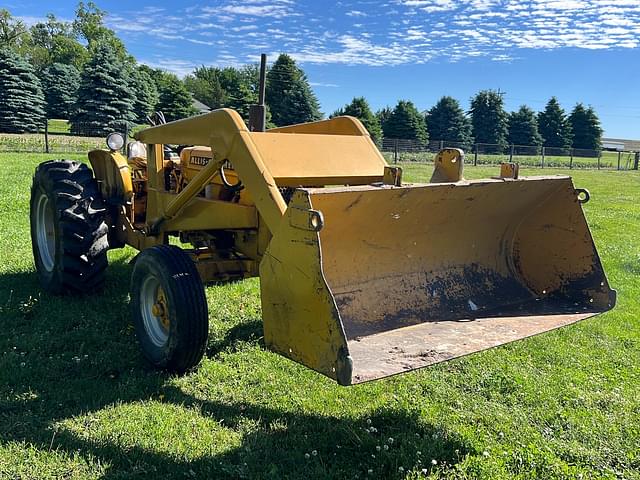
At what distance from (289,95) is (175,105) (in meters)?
7.33

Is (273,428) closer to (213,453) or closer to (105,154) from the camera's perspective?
(213,453)

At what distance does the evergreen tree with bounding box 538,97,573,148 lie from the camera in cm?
5516

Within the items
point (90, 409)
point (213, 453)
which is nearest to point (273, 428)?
point (213, 453)

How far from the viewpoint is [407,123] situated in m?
43.0

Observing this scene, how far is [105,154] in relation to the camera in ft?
19.2

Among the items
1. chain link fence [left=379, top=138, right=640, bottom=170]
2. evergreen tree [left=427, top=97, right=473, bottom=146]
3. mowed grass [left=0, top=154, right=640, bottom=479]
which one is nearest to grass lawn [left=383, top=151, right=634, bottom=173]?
chain link fence [left=379, top=138, right=640, bottom=170]

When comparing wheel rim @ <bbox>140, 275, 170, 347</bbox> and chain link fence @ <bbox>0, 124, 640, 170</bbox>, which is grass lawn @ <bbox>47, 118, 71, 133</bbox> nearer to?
chain link fence @ <bbox>0, 124, 640, 170</bbox>

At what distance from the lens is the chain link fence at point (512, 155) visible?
112 feet

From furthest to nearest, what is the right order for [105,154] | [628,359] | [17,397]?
[105,154], [628,359], [17,397]

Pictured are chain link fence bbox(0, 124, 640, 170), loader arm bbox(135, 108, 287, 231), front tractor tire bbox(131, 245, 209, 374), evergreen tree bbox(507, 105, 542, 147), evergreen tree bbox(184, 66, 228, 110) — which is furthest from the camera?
evergreen tree bbox(184, 66, 228, 110)

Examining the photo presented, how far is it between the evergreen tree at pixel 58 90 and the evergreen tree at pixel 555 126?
41217 millimetres

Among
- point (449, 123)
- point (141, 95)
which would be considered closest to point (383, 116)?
point (449, 123)

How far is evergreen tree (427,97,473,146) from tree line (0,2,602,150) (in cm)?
8

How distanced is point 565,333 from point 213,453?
3.65 metres
